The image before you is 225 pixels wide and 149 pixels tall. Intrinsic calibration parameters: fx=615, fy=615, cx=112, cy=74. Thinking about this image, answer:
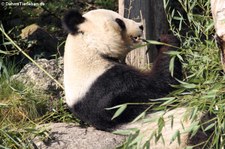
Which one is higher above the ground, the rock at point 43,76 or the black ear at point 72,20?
the black ear at point 72,20

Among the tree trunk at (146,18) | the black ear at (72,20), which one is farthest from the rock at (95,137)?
the tree trunk at (146,18)

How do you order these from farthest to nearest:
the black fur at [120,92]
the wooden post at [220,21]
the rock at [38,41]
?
the rock at [38,41]
the black fur at [120,92]
the wooden post at [220,21]

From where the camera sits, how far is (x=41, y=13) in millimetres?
9102

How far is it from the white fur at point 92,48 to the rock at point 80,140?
0.25 meters

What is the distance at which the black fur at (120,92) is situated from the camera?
16.3ft

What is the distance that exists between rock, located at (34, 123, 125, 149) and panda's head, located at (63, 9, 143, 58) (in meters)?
0.70

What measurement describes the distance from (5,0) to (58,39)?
0.89 metres

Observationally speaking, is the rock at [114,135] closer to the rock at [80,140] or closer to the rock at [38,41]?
the rock at [80,140]

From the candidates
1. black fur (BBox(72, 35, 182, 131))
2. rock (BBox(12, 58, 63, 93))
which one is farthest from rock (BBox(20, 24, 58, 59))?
black fur (BBox(72, 35, 182, 131))

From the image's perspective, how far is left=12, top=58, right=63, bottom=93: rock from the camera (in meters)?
5.91

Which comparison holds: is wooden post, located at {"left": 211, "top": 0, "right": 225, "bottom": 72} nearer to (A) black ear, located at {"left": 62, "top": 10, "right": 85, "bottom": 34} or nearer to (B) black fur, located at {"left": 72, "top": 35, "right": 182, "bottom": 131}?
(B) black fur, located at {"left": 72, "top": 35, "right": 182, "bottom": 131}

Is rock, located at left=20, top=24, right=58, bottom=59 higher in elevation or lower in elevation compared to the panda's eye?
lower

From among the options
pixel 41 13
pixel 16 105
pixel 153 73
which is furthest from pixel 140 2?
pixel 41 13

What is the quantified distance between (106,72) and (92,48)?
0.91ft
